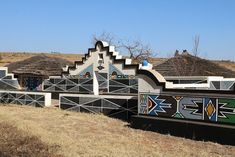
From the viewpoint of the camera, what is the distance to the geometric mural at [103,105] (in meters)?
20.0

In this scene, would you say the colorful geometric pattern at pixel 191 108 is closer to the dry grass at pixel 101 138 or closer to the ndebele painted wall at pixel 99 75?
the dry grass at pixel 101 138

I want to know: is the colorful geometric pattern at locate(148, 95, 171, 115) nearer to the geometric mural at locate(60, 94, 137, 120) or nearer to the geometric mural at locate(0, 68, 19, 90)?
the geometric mural at locate(60, 94, 137, 120)

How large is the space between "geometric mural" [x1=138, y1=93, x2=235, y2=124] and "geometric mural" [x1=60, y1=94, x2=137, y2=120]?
223 cm

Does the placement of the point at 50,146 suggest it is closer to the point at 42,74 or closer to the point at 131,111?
the point at 131,111

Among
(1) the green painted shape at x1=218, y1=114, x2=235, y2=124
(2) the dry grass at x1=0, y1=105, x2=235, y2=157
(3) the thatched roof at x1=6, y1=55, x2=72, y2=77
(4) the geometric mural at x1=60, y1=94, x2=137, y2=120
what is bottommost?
(2) the dry grass at x1=0, y1=105, x2=235, y2=157

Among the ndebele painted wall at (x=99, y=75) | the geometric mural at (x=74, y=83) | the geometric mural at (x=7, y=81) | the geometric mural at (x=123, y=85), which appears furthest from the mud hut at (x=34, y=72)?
the geometric mural at (x=123, y=85)

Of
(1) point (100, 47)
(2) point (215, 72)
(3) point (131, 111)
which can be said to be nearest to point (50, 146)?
(3) point (131, 111)

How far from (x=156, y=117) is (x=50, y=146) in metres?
5.11

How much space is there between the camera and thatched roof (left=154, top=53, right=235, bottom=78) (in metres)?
35.5

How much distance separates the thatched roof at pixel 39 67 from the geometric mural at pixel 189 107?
2298 centimetres

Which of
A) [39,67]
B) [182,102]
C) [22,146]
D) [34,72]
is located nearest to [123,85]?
[34,72]

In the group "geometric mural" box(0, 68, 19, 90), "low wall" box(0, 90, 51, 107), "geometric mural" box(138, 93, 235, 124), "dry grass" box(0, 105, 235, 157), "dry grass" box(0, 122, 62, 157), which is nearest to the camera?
"dry grass" box(0, 122, 62, 157)

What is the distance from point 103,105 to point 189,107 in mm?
6795

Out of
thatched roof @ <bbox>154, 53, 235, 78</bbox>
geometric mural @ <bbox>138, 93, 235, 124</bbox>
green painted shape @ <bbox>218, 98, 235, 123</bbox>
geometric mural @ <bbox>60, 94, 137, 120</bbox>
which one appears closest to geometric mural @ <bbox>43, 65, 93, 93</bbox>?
thatched roof @ <bbox>154, 53, 235, 78</bbox>
